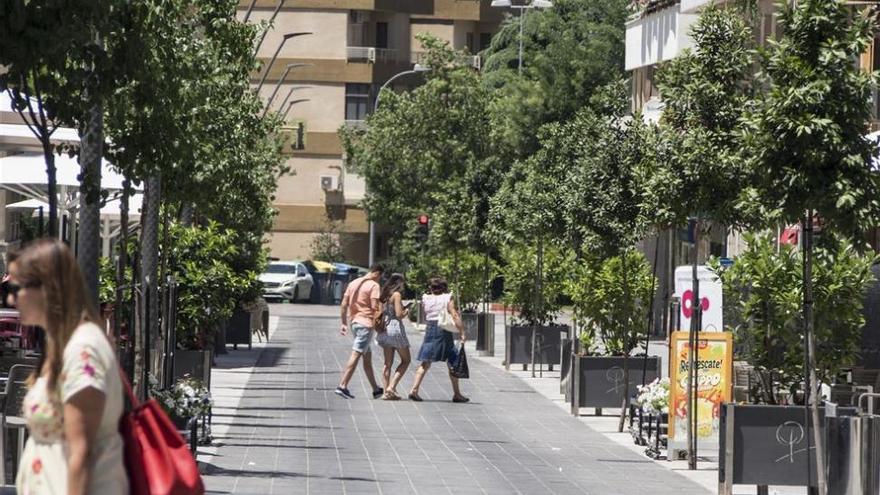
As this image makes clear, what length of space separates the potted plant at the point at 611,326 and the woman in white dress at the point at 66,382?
17662 millimetres

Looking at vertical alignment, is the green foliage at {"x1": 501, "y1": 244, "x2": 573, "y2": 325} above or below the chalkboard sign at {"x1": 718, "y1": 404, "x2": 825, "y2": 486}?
above

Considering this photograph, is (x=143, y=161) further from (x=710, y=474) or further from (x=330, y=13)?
(x=330, y=13)

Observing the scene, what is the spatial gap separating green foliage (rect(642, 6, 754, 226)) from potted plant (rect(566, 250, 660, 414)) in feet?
16.5

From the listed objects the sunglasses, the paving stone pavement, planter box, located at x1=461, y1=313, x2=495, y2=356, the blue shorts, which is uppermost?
the sunglasses

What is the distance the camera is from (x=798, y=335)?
Result: 58.4 feet

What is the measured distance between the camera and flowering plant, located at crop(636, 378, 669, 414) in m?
20.8

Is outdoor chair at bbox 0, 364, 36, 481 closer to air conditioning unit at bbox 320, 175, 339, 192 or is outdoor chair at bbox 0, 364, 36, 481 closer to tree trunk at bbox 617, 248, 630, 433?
tree trunk at bbox 617, 248, 630, 433

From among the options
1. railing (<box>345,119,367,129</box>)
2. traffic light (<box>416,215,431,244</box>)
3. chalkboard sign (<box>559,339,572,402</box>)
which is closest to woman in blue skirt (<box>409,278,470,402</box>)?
chalkboard sign (<box>559,339,572,402</box>)

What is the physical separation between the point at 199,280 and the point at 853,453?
1392 centimetres

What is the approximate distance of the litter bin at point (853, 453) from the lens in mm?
14039

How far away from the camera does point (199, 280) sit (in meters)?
26.9

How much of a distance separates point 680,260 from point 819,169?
39.9 metres

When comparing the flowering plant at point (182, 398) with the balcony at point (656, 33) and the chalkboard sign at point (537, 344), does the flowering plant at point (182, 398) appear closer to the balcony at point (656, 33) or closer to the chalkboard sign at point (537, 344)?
the chalkboard sign at point (537, 344)

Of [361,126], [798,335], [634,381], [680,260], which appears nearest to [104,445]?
[798,335]
